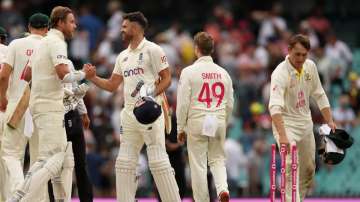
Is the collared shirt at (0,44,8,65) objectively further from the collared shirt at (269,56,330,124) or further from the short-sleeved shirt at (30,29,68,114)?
the collared shirt at (269,56,330,124)

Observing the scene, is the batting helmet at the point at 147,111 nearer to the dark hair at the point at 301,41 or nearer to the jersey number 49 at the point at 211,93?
the jersey number 49 at the point at 211,93

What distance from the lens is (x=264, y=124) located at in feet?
88.2

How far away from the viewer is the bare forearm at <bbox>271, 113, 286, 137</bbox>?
17.2m

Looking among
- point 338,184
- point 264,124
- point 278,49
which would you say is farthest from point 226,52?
point 338,184

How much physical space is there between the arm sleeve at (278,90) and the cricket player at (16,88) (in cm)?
308

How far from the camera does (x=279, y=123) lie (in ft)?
56.5

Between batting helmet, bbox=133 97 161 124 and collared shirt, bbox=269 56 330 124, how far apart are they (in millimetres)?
1744

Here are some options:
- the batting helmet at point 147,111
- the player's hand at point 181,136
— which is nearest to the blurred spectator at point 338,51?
the player's hand at point 181,136

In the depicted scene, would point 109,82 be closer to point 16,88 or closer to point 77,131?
point 77,131

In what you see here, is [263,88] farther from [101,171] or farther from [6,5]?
[6,5]

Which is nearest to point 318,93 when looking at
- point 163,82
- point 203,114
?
point 203,114

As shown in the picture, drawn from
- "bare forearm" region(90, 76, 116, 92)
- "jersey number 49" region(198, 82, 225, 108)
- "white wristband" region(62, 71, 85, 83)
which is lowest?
"jersey number 49" region(198, 82, 225, 108)

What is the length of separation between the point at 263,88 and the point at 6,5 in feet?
21.5

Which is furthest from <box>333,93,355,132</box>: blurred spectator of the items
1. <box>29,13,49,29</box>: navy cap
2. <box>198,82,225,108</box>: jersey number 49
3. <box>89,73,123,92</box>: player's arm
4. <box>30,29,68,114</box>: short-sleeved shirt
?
<box>30,29,68,114</box>: short-sleeved shirt
